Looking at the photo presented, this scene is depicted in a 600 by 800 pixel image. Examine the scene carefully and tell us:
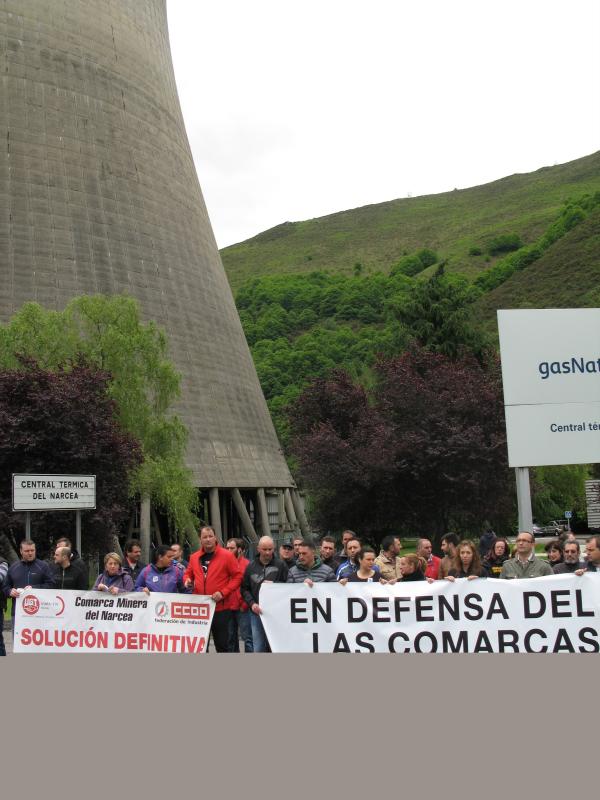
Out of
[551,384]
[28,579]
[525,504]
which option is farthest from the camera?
[551,384]

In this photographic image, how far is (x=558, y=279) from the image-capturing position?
307ft

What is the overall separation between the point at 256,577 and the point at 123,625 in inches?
48.2

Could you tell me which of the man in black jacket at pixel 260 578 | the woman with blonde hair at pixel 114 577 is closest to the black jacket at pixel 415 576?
the man in black jacket at pixel 260 578

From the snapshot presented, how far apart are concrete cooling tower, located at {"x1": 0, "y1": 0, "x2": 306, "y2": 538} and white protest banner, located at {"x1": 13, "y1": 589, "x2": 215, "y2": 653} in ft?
51.0

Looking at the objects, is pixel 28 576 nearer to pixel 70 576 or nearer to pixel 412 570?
pixel 70 576

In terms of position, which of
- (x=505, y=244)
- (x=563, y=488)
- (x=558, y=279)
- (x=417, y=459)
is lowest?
(x=563, y=488)

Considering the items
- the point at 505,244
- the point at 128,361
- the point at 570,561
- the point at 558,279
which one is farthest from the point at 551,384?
the point at 505,244

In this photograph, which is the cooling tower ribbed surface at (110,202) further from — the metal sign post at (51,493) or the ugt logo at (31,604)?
the ugt logo at (31,604)

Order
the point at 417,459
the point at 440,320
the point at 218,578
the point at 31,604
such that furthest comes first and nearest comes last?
the point at 440,320, the point at 417,459, the point at 31,604, the point at 218,578

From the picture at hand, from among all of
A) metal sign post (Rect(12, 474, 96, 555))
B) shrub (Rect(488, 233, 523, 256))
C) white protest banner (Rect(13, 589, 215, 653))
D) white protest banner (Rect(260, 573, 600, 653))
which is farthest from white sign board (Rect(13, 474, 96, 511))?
shrub (Rect(488, 233, 523, 256))

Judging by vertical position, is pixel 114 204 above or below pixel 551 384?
above

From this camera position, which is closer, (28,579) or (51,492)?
(28,579)

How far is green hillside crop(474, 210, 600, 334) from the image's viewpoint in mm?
87938

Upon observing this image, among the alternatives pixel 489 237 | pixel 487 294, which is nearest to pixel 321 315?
pixel 487 294
